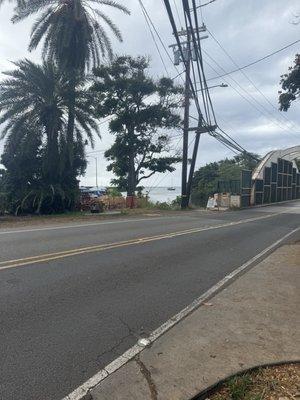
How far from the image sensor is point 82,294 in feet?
20.4

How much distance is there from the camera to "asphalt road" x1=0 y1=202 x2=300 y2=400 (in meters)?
3.99

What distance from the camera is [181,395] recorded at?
3602 mm

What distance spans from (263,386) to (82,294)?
3.21m

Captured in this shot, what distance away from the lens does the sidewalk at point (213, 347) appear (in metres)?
3.74

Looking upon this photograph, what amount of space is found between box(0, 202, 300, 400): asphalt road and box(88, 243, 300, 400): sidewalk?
0.36 m

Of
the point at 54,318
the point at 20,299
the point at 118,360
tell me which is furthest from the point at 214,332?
the point at 20,299

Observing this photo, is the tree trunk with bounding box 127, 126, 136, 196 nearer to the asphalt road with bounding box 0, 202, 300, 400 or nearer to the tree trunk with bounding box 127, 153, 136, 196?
the tree trunk with bounding box 127, 153, 136, 196

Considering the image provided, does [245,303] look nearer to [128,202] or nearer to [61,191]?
[61,191]

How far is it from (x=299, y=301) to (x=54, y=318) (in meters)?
3.87

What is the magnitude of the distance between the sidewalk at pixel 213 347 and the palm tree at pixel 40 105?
68.8ft

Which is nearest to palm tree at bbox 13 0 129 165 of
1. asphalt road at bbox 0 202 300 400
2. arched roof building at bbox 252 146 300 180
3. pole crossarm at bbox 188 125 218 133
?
pole crossarm at bbox 188 125 218 133

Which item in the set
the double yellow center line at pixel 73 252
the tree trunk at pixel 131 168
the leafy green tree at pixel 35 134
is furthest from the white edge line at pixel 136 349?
the tree trunk at pixel 131 168

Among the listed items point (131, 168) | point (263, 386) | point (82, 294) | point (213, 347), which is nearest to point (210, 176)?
point (131, 168)

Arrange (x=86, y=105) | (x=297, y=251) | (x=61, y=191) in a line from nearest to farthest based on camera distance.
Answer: (x=297, y=251), (x=61, y=191), (x=86, y=105)
